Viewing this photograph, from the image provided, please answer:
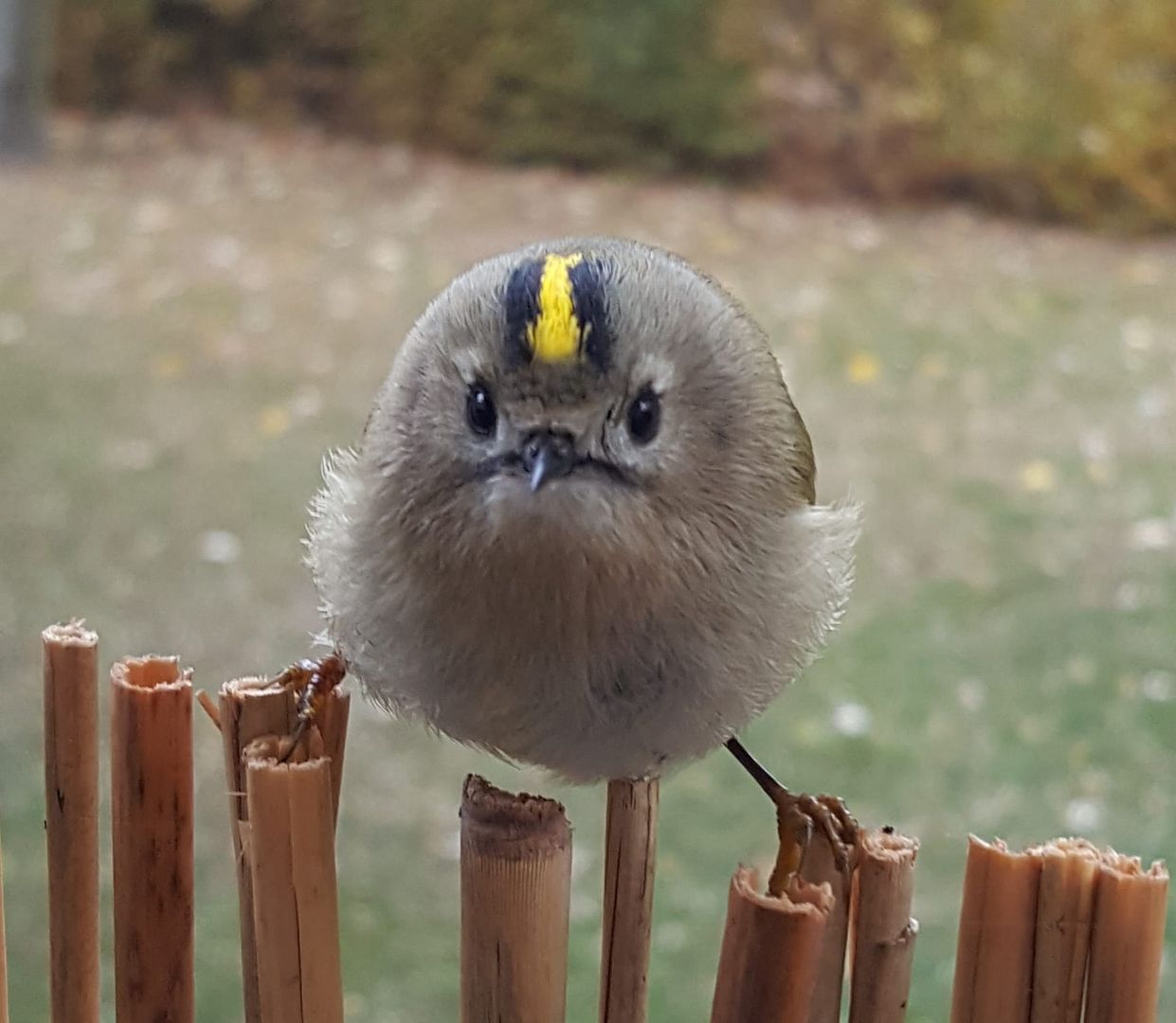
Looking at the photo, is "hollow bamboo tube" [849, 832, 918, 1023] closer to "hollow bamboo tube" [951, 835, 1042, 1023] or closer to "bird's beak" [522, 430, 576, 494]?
"hollow bamboo tube" [951, 835, 1042, 1023]

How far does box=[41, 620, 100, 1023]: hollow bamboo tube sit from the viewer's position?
2.09 ft

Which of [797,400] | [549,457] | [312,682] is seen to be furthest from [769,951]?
[797,400]

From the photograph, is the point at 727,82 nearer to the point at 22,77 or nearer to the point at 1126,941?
the point at 22,77

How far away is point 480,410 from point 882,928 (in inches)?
11.0

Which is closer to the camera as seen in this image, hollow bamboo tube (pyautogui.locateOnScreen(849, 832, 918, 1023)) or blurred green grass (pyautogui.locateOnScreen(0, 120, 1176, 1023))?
hollow bamboo tube (pyautogui.locateOnScreen(849, 832, 918, 1023))

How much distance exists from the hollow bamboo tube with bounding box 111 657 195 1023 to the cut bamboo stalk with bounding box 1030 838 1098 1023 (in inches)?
14.4

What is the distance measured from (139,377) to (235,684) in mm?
1994

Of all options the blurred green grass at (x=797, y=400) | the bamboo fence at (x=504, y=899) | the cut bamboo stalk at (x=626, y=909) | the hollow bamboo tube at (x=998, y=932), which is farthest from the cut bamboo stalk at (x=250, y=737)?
the blurred green grass at (x=797, y=400)

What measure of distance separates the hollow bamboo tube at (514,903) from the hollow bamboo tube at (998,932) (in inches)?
6.7

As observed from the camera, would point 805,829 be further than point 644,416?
Yes

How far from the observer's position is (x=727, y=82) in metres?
3.13

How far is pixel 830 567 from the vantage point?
29.9 inches

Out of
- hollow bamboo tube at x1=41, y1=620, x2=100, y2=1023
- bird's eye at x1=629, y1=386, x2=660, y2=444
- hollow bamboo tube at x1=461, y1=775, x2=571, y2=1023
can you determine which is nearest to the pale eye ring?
bird's eye at x1=629, y1=386, x2=660, y2=444

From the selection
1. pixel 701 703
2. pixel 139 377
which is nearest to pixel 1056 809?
pixel 701 703
